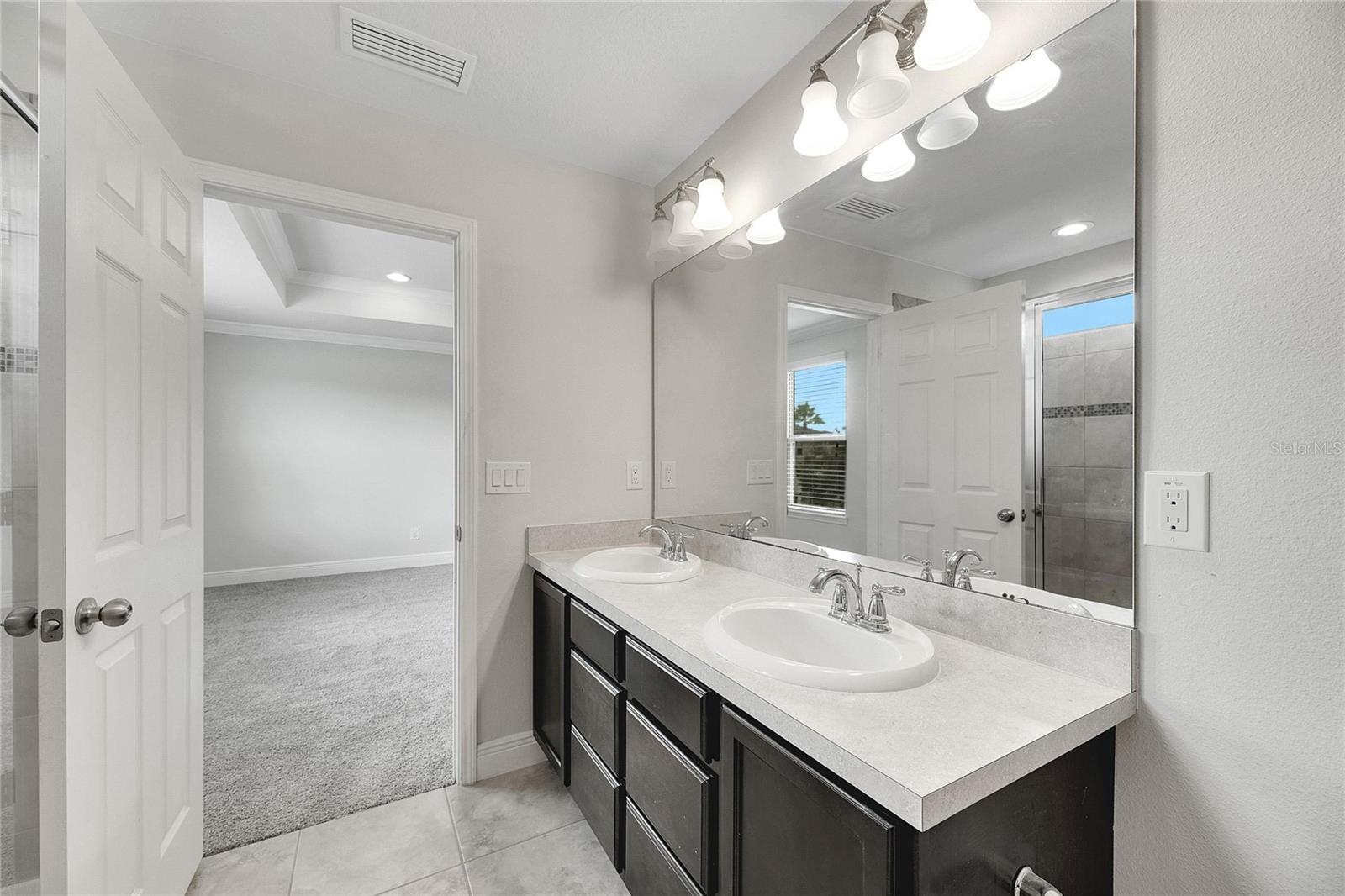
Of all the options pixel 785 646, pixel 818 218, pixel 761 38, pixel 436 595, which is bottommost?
pixel 436 595

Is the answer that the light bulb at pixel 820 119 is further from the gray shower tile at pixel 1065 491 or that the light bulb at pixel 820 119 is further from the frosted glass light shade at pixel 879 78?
the gray shower tile at pixel 1065 491

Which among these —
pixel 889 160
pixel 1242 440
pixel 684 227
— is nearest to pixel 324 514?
pixel 684 227

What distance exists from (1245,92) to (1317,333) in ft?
1.23

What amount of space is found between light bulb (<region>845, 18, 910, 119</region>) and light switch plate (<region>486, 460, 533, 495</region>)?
1.56 m

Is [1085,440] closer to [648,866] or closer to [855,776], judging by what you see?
[855,776]

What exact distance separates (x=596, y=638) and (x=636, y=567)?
0.51 meters

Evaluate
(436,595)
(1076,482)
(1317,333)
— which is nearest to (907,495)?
(1076,482)

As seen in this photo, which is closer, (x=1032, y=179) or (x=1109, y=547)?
(x=1109, y=547)

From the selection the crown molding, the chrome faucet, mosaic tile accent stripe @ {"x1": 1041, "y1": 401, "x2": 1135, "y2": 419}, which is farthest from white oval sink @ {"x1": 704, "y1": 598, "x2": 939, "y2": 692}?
the crown molding

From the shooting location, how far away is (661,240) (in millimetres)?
2061

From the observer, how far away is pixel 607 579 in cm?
165

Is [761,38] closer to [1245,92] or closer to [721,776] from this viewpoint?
[1245,92]

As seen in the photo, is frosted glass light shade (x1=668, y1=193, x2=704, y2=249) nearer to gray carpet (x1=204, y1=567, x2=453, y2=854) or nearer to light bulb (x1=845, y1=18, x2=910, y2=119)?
light bulb (x1=845, y1=18, x2=910, y2=119)

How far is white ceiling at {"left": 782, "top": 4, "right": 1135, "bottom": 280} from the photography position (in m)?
0.93
